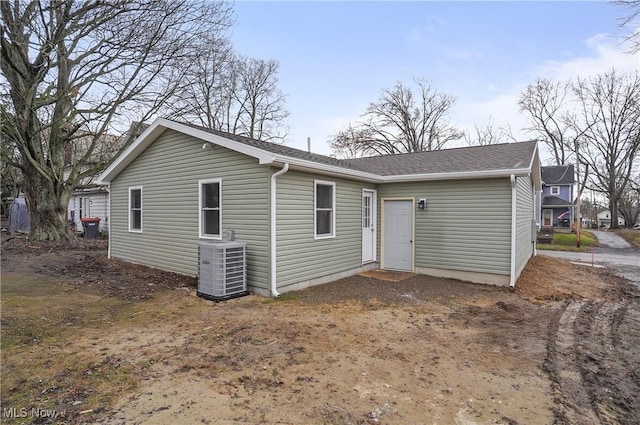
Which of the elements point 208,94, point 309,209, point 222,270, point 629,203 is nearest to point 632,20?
point 309,209

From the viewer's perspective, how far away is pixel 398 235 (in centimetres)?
892

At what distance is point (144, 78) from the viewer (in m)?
13.4

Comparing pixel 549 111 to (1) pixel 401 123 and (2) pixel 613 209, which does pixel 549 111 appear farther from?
(1) pixel 401 123

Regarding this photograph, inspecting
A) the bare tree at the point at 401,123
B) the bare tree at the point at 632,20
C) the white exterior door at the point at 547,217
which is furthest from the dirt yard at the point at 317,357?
the white exterior door at the point at 547,217

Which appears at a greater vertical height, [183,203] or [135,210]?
[183,203]

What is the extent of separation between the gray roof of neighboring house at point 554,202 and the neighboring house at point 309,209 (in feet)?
79.7

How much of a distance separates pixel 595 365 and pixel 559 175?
110ft

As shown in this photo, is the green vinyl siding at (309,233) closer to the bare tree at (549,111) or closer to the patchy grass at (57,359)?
the patchy grass at (57,359)

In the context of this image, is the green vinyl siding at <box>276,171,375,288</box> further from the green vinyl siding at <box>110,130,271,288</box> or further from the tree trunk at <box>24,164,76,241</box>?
the tree trunk at <box>24,164,76,241</box>

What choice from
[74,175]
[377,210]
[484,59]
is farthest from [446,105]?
[74,175]

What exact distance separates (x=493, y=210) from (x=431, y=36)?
234 inches

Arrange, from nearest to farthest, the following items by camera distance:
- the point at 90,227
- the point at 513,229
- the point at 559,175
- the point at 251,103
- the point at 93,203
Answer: the point at 513,229 → the point at 90,227 → the point at 93,203 → the point at 251,103 → the point at 559,175

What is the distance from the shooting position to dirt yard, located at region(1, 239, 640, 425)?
2.74 metres

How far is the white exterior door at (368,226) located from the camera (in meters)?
8.76
